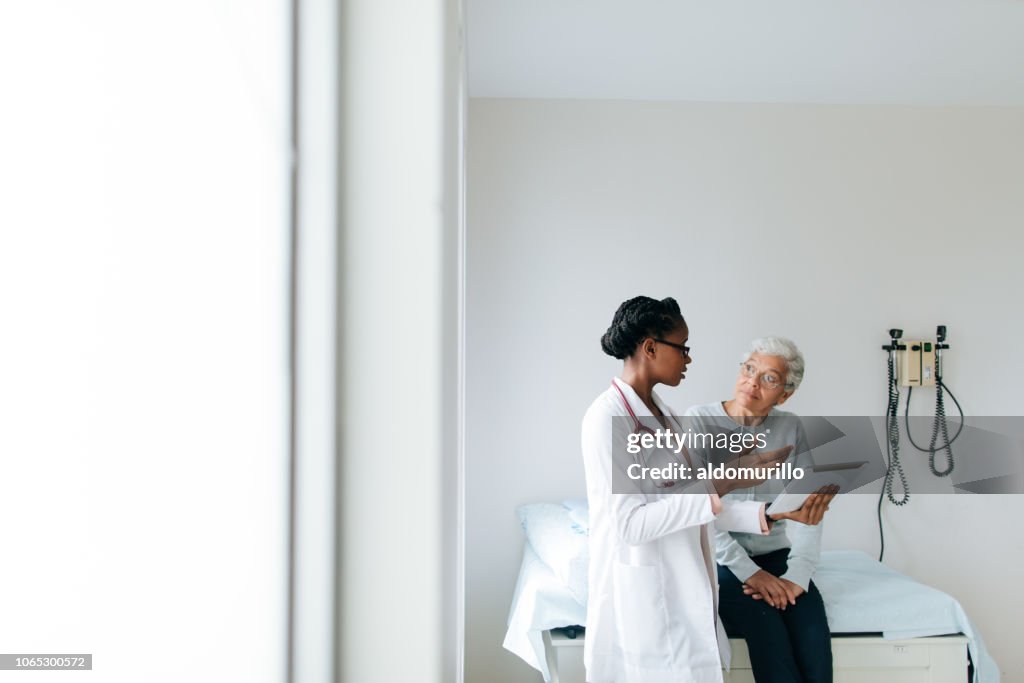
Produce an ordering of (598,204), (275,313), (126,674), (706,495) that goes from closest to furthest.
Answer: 1. (126,674)
2. (275,313)
3. (706,495)
4. (598,204)

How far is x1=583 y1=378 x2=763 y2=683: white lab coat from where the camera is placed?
1581 millimetres

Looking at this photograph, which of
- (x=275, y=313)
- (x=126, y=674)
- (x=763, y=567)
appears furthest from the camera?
(x=763, y=567)

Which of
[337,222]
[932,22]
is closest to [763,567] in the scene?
[932,22]

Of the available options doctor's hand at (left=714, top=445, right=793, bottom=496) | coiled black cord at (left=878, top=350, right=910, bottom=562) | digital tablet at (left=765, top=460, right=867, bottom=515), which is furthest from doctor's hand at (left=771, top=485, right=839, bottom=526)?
coiled black cord at (left=878, top=350, right=910, bottom=562)

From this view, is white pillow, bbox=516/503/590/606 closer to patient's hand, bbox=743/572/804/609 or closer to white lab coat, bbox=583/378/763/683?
white lab coat, bbox=583/378/763/683

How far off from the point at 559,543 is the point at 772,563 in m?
0.66

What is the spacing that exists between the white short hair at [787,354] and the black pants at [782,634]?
0.65 meters

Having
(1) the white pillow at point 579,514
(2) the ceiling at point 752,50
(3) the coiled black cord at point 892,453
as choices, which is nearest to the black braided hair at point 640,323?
(1) the white pillow at point 579,514

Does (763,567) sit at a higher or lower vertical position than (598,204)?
lower

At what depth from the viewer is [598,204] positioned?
106 inches

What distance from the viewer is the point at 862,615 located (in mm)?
1972

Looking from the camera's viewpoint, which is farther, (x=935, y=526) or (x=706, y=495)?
(x=935, y=526)

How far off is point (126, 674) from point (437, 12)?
1.55 feet

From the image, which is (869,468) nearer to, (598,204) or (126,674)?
(598,204)
